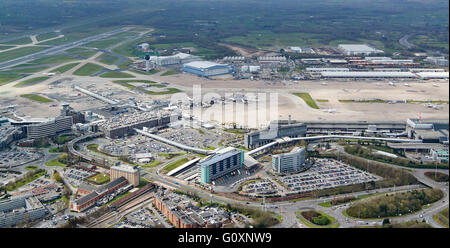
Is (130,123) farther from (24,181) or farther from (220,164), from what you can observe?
(220,164)

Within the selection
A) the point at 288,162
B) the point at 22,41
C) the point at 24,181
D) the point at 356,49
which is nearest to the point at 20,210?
the point at 24,181

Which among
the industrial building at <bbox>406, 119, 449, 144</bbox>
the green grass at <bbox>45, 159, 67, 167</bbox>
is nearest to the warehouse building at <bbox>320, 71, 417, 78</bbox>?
the industrial building at <bbox>406, 119, 449, 144</bbox>

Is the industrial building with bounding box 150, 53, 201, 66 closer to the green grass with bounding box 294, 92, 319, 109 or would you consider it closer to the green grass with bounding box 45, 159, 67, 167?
the green grass with bounding box 294, 92, 319, 109

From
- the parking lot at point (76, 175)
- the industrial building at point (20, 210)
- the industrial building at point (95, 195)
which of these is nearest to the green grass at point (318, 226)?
the industrial building at point (95, 195)

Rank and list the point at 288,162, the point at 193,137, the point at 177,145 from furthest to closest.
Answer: the point at 193,137 → the point at 177,145 → the point at 288,162

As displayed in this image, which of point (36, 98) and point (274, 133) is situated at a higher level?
point (36, 98)

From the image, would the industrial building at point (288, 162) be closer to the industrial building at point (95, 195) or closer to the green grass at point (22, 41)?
the industrial building at point (95, 195)

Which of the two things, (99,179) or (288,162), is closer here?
(99,179)

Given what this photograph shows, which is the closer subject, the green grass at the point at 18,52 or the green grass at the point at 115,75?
the green grass at the point at 115,75
